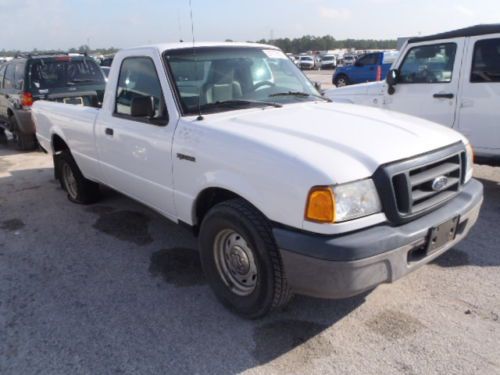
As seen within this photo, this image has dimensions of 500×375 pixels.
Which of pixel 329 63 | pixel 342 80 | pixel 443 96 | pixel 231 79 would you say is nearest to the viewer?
pixel 231 79

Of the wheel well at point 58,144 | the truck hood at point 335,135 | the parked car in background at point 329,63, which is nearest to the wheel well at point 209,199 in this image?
A: the truck hood at point 335,135

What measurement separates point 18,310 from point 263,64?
2.89 meters

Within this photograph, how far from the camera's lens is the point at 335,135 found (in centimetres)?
287

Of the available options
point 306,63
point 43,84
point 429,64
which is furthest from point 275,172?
point 306,63

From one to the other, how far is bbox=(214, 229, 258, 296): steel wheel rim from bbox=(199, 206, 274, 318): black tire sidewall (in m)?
0.04

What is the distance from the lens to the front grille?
8.39ft

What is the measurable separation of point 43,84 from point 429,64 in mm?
7267

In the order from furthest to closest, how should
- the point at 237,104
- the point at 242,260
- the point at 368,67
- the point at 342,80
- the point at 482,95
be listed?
1. the point at 342,80
2. the point at 368,67
3. the point at 482,95
4. the point at 237,104
5. the point at 242,260

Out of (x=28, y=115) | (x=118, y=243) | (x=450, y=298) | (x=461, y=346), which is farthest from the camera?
(x=28, y=115)

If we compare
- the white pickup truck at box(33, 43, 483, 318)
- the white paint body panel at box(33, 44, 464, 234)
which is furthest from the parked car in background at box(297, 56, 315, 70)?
the white paint body panel at box(33, 44, 464, 234)

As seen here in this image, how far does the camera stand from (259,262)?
9.12ft

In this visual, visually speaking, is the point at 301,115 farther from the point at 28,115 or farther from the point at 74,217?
the point at 28,115

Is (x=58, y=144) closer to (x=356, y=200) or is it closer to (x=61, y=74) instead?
(x=61, y=74)

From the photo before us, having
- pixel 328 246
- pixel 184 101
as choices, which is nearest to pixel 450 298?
pixel 328 246
